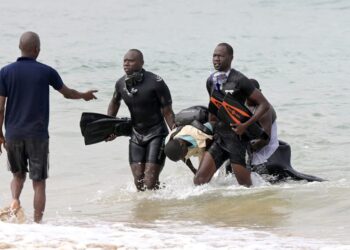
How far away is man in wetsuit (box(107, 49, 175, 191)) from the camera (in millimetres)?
9273

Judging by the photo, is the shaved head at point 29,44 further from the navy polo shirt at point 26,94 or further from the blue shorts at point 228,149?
the blue shorts at point 228,149

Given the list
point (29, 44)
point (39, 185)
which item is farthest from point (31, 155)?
point (29, 44)

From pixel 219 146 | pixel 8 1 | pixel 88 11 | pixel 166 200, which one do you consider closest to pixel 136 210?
pixel 166 200

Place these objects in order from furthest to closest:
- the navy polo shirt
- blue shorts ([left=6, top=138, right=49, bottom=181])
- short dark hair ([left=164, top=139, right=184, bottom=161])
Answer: short dark hair ([left=164, top=139, right=184, bottom=161]) < blue shorts ([left=6, top=138, right=49, bottom=181]) < the navy polo shirt

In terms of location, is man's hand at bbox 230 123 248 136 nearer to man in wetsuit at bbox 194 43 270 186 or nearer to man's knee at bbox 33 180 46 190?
man in wetsuit at bbox 194 43 270 186

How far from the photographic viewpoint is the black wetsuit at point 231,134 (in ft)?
28.9

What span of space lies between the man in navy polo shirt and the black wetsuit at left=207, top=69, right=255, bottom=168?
6.34 ft

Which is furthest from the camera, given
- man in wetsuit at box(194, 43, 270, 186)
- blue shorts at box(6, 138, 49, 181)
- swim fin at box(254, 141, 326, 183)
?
swim fin at box(254, 141, 326, 183)

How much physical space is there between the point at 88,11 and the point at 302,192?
78.2ft

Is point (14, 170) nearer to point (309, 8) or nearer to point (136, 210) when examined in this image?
point (136, 210)

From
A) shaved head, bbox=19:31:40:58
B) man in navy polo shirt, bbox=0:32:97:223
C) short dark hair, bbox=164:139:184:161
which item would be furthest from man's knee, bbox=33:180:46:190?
short dark hair, bbox=164:139:184:161

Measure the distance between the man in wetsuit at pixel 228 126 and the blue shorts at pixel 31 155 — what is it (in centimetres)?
208

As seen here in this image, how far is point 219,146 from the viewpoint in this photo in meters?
9.08

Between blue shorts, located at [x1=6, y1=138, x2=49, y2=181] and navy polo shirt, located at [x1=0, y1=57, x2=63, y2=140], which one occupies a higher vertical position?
navy polo shirt, located at [x1=0, y1=57, x2=63, y2=140]
